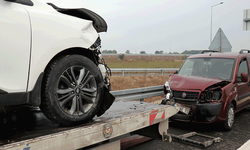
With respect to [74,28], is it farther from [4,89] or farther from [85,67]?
[4,89]

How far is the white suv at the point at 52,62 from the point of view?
2148 mm

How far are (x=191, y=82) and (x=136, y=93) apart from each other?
1417 mm

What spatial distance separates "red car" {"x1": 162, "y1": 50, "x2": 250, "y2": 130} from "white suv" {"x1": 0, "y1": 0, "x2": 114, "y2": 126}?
2366mm

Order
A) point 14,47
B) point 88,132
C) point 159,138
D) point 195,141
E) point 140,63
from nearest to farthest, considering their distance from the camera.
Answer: point 14,47 → point 88,132 → point 159,138 → point 195,141 → point 140,63

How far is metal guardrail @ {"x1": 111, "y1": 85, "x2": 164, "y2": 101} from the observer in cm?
534

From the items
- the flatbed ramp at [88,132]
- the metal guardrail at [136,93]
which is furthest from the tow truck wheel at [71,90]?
the metal guardrail at [136,93]

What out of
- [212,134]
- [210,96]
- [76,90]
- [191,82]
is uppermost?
[76,90]

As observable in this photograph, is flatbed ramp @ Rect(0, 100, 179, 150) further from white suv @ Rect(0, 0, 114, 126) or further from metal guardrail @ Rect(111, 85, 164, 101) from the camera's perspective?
metal guardrail @ Rect(111, 85, 164, 101)

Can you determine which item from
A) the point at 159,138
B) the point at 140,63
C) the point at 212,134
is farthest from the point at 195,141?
the point at 140,63

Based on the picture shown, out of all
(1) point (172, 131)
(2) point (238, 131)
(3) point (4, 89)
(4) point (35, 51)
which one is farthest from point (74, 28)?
(2) point (238, 131)

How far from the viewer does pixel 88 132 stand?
2.46 m

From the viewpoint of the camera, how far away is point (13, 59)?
7.04 ft

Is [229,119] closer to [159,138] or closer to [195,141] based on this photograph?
[195,141]

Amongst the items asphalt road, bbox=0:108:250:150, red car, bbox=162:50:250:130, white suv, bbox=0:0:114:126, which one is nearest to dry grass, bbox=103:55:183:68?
red car, bbox=162:50:250:130
